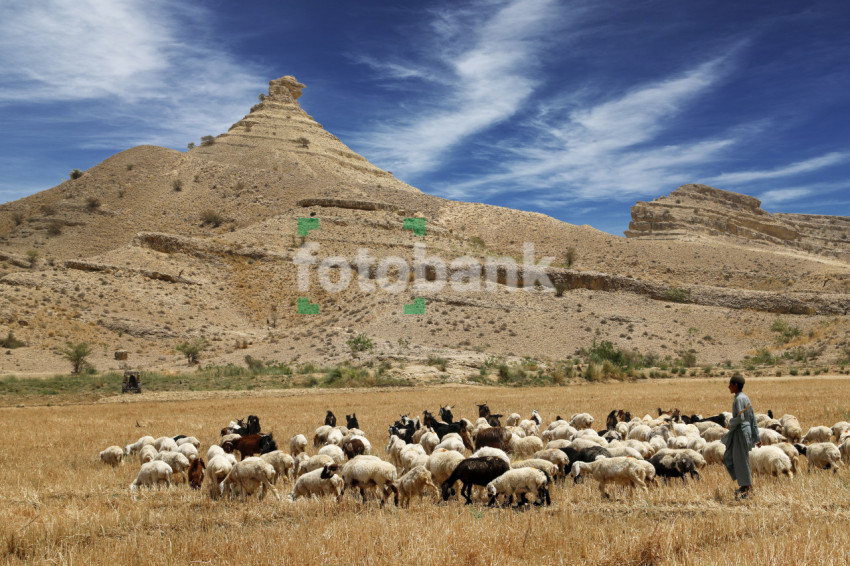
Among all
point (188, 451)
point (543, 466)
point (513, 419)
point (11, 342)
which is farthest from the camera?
point (11, 342)

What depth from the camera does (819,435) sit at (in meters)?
14.4

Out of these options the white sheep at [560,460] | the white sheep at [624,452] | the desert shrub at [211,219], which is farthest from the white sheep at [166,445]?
the desert shrub at [211,219]

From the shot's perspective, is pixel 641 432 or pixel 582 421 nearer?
A: pixel 641 432

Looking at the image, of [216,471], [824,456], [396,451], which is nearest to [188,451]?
[216,471]

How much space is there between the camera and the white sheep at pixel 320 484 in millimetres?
9922

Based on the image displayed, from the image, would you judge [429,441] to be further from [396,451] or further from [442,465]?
[442,465]

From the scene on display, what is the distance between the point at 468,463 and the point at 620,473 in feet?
8.10

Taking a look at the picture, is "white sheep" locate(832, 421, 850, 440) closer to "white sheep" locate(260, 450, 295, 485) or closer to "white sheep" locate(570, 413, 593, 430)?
"white sheep" locate(570, 413, 593, 430)

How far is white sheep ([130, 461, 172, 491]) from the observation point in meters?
11.5

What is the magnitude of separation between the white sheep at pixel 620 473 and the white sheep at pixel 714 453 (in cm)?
311

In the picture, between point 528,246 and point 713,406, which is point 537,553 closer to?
point 713,406

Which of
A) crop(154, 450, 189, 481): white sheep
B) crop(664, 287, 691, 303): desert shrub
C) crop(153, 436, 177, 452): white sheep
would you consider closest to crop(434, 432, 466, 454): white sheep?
crop(154, 450, 189, 481): white sheep

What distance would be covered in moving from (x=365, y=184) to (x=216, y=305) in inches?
1775

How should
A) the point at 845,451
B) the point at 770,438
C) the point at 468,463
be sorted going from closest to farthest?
the point at 468,463 → the point at 845,451 → the point at 770,438
